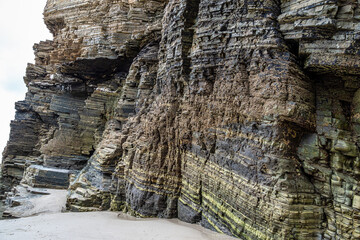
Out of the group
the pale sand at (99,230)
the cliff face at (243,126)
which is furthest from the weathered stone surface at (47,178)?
the pale sand at (99,230)

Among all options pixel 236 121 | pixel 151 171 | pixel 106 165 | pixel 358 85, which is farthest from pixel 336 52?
pixel 106 165

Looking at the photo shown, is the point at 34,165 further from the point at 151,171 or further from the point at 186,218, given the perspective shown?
the point at 186,218

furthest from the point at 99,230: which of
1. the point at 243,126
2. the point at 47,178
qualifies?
the point at 47,178

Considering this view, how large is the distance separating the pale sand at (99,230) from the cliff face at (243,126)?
2.36 ft

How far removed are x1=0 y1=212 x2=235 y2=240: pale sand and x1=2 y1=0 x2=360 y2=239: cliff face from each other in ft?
2.36

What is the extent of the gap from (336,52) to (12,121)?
2436 centimetres

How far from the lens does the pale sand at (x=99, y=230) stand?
6953 millimetres

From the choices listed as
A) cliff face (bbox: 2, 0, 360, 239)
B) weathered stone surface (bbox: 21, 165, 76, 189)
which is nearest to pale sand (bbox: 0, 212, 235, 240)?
cliff face (bbox: 2, 0, 360, 239)

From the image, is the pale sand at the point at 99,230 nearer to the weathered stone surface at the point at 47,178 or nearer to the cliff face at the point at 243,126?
the cliff face at the point at 243,126

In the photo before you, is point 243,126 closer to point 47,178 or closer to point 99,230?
point 99,230

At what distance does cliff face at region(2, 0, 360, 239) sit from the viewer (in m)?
5.41

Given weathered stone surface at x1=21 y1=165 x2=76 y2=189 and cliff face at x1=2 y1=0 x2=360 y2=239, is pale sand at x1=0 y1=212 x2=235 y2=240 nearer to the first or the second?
cliff face at x1=2 y1=0 x2=360 y2=239

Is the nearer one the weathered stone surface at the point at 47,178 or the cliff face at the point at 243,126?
the cliff face at the point at 243,126

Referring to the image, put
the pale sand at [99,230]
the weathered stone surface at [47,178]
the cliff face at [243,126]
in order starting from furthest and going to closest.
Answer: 1. the weathered stone surface at [47,178]
2. the pale sand at [99,230]
3. the cliff face at [243,126]
